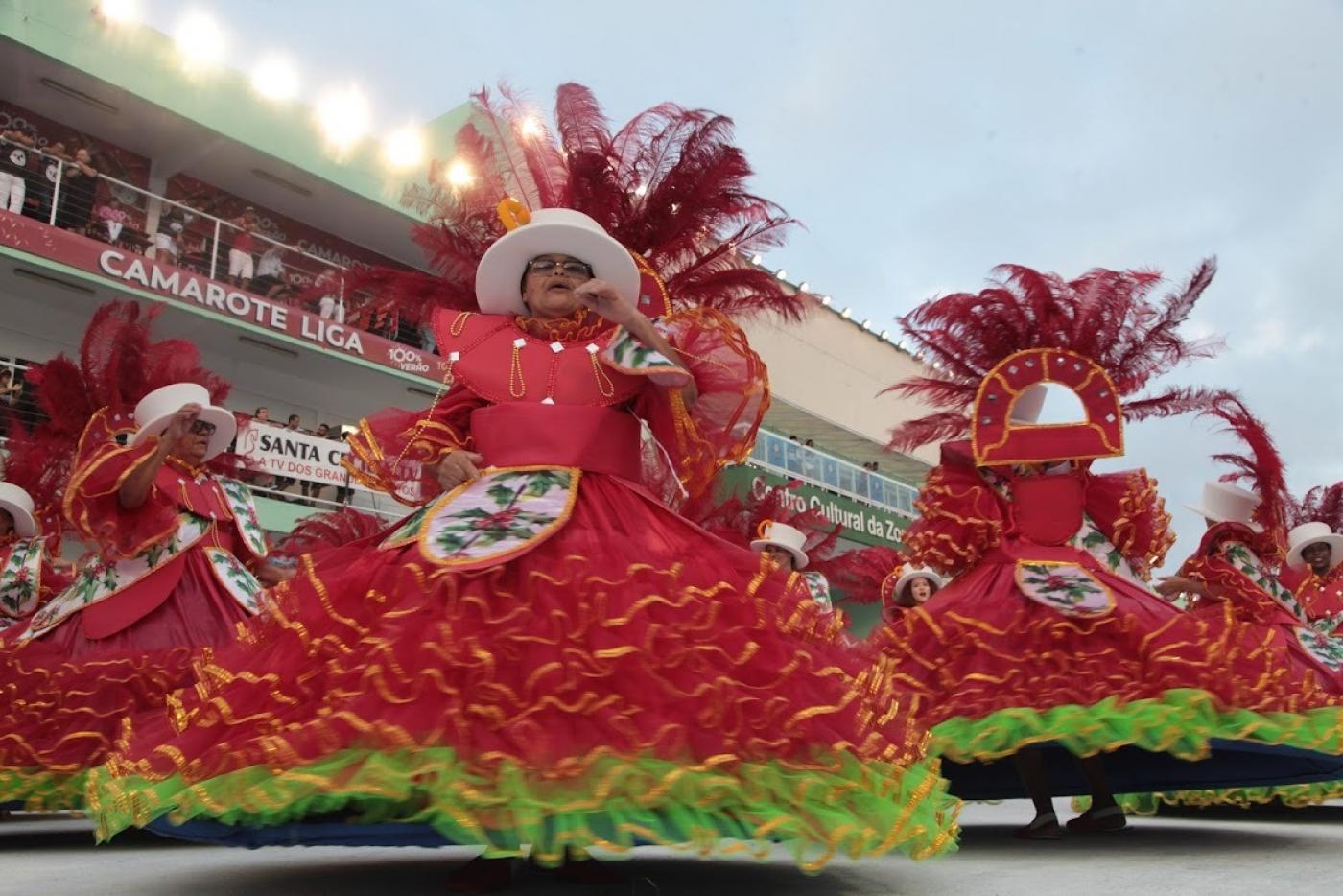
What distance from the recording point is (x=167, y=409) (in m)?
4.78

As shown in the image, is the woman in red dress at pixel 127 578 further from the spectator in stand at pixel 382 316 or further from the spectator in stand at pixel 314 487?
the spectator in stand at pixel 314 487

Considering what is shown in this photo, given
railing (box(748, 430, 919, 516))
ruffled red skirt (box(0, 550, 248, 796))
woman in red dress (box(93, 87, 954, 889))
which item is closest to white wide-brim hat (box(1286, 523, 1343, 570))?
woman in red dress (box(93, 87, 954, 889))

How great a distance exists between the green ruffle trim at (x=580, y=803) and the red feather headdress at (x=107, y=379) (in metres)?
3.27

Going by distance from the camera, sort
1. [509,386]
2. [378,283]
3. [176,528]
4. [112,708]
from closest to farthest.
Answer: [509,386] → [378,283] → [112,708] → [176,528]

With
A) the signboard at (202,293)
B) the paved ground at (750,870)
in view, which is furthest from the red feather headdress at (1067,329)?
the signboard at (202,293)

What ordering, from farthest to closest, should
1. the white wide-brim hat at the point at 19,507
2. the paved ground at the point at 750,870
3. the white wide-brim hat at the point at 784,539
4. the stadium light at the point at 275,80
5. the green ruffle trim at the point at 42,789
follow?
the stadium light at the point at 275,80, the white wide-brim hat at the point at 784,539, the white wide-brim hat at the point at 19,507, the green ruffle trim at the point at 42,789, the paved ground at the point at 750,870

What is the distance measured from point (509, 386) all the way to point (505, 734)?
4.01 feet

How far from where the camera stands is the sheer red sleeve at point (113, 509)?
4.36 meters

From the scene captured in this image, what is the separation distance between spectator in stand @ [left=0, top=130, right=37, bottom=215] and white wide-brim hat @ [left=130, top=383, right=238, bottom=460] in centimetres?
932

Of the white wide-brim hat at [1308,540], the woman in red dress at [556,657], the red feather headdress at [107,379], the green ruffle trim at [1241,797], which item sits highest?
the red feather headdress at [107,379]

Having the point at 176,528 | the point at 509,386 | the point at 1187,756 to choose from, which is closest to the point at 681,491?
the point at 509,386

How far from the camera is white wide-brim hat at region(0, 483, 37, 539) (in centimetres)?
582

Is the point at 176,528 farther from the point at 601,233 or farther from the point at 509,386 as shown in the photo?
the point at 601,233

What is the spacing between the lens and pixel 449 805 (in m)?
2.21
